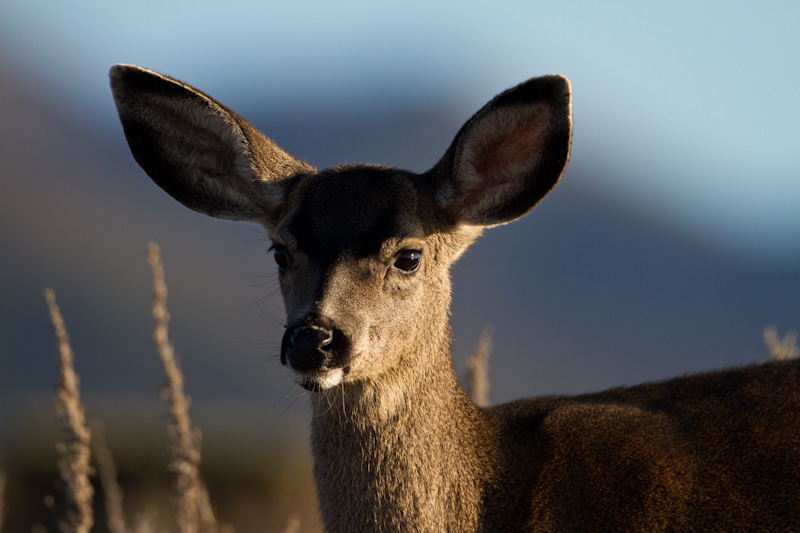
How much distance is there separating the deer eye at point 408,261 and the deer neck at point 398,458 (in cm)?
39

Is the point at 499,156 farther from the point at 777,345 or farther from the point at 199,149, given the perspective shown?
the point at 777,345

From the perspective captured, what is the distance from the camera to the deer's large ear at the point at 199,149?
17.2ft

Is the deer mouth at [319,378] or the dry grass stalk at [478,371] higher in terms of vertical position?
the dry grass stalk at [478,371]

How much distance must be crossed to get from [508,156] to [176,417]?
2137 millimetres

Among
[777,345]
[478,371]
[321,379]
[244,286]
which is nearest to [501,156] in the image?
[321,379]

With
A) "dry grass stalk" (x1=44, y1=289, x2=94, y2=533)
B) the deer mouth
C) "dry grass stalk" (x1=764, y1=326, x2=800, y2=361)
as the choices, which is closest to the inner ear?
the deer mouth

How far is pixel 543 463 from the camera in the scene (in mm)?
4789

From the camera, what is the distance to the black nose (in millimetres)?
4262

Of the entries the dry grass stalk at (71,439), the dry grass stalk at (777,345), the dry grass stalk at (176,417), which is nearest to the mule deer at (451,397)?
the dry grass stalk at (176,417)

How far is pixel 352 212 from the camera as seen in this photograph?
190 inches

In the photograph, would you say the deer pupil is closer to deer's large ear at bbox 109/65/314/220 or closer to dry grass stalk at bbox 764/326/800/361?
deer's large ear at bbox 109/65/314/220

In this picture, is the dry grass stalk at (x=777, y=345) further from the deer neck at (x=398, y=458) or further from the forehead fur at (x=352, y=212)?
the forehead fur at (x=352, y=212)

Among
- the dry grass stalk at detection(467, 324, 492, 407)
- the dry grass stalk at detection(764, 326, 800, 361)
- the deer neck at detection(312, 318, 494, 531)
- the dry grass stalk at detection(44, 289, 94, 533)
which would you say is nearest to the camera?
the deer neck at detection(312, 318, 494, 531)

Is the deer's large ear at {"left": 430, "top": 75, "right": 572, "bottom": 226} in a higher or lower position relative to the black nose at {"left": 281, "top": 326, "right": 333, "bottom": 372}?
higher
